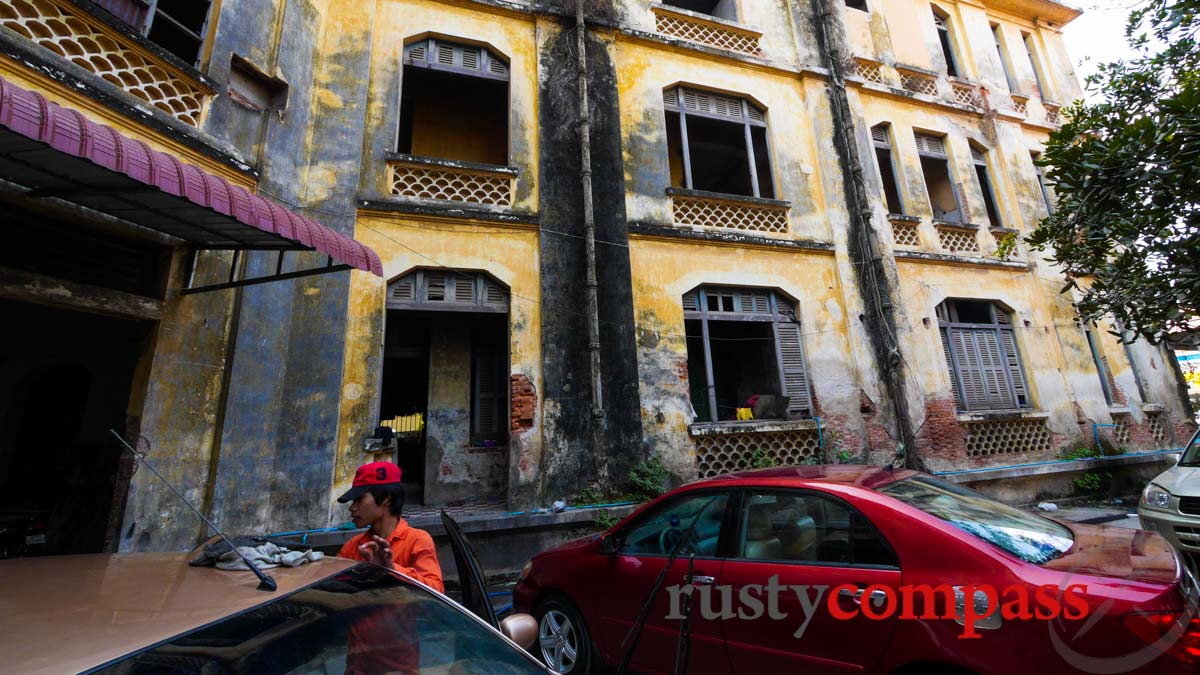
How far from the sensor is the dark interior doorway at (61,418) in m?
5.13

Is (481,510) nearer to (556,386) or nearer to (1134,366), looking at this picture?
(556,386)

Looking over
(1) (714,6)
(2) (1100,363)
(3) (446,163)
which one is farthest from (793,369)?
(1) (714,6)

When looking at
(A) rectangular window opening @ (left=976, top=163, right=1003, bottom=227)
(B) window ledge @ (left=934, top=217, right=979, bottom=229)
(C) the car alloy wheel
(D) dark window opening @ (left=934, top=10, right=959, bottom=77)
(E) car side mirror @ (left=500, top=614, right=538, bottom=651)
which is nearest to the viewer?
(E) car side mirror @ (left=500, top=614, right=538, bottom=651)

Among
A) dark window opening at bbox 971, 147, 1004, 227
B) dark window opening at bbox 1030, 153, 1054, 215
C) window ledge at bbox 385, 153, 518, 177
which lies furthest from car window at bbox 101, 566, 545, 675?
dark window opening at bbox 1030, 153, 1054, 215

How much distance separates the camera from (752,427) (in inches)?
278

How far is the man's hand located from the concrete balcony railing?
20.8ft

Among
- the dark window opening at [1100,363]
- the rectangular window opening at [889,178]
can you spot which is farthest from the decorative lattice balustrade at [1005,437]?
the rectangular window opening at [889,178]

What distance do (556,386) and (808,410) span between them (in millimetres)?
3895

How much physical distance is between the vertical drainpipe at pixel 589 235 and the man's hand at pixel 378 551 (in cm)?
410

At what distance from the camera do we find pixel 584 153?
23.4 feet

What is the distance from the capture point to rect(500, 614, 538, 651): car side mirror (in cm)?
197

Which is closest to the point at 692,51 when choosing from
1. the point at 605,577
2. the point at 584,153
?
the point at 584,153

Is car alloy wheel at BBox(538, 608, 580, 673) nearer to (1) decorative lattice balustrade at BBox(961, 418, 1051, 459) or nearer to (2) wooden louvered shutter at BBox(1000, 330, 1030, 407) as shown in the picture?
(1) decorative lattice balustrade at BBox(961, 418, 1051, 459)

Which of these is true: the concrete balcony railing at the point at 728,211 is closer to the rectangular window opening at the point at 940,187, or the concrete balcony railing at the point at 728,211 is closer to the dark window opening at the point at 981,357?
the dark window opening at the point at 981,357
